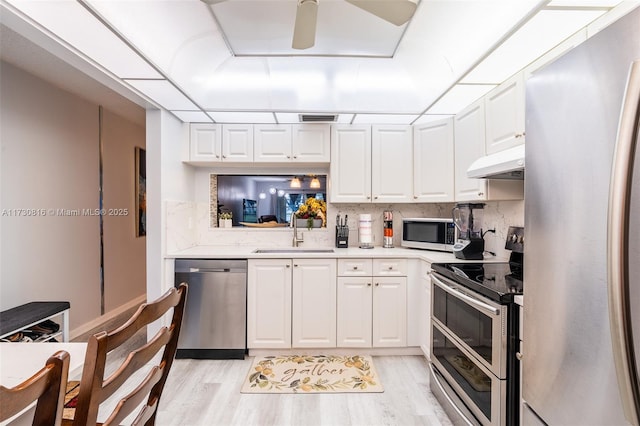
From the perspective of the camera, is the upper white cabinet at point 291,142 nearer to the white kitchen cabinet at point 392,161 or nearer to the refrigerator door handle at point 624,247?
the white kitchen cabinet at point 392,161

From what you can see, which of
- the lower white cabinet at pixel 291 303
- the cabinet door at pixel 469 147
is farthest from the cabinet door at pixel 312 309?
the cabinet door at pixel 469 147

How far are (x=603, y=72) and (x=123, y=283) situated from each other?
474 cm

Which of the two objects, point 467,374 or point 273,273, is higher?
point 273,273

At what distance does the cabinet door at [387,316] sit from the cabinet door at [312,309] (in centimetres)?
39

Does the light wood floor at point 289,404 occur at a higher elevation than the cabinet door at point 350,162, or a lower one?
lower

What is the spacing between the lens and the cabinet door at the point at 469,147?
7.85 ft

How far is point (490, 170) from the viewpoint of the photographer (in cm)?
191

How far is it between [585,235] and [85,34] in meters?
2.35

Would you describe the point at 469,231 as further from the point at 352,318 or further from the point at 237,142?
the point at 237,142

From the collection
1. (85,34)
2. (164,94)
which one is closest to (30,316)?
(164,94)

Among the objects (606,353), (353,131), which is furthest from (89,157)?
(606,353)

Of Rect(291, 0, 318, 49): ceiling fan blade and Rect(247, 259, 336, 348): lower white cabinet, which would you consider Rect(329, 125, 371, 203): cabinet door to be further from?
Rect(291, 0, 318, 49): ceiling fan blade

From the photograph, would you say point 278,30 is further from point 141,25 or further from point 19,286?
point 19,286

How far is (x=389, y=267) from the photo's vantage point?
2848 millimetres
